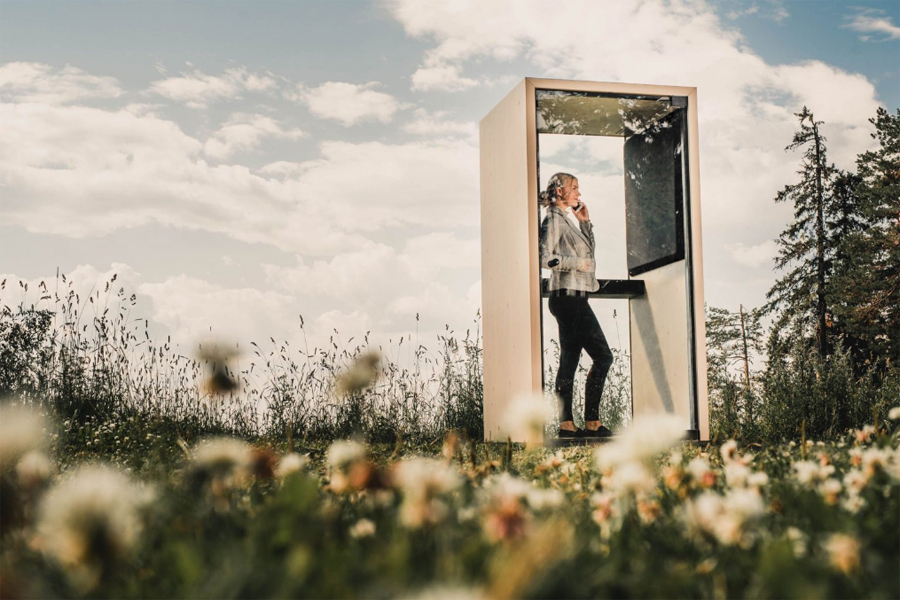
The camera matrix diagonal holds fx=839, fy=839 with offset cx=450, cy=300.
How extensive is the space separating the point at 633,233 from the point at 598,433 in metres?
1.68

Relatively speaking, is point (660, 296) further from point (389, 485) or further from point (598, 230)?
point (389, 485)

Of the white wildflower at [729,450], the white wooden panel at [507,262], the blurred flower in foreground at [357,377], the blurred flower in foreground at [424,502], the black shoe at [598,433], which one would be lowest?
the black shoe at [598,433]

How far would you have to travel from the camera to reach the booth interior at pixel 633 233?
6.39 meters

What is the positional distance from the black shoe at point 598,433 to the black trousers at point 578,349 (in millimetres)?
84

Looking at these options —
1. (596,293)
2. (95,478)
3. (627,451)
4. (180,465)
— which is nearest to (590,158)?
(596,293)

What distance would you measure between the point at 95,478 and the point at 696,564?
93cm

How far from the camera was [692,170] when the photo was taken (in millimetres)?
6406

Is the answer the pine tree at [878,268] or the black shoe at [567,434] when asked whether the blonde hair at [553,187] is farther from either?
the pine tree at [878,268]

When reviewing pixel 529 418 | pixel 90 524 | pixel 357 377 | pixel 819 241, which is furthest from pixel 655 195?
pixel 819 241

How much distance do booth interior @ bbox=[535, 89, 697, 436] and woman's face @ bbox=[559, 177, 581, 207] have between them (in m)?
0.08

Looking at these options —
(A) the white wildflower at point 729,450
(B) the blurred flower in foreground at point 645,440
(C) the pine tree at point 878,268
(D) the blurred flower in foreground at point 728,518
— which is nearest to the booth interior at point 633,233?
(A) the white wildflower at point 729,450

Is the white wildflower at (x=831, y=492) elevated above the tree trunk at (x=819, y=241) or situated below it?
below

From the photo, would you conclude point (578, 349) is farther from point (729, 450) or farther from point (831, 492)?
point (831, 492)

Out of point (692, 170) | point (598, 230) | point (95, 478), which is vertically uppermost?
point (692, 170)
